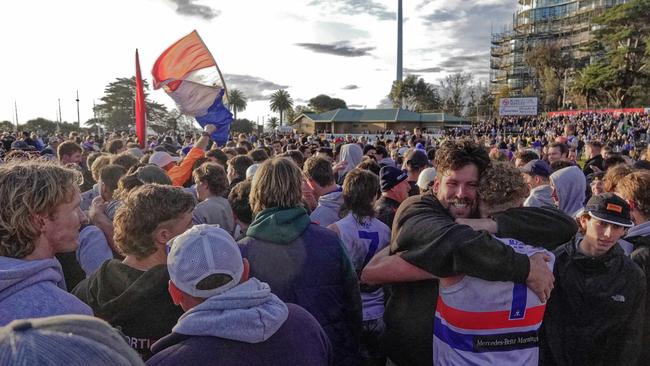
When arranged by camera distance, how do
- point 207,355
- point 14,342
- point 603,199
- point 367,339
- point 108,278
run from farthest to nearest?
point 367,339, point 603,199, point 108,278, point 207,355, point 14,342

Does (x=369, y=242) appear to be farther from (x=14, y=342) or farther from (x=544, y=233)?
(x=14, y=342)

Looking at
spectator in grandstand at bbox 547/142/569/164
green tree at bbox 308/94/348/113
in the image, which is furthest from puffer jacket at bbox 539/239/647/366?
green tree at bbox 308/94/348/113

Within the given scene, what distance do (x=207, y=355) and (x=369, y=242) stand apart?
6.85 feet

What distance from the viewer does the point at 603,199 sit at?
8.41ft

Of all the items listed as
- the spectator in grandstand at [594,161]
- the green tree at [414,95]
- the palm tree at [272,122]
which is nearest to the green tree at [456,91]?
the green tree at [414,95]

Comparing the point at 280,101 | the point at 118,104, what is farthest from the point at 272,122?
the point at 118,104

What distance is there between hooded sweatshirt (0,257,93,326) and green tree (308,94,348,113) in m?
102

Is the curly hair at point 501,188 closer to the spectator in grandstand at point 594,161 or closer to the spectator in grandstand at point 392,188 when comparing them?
the spectator in grandstand at point 392,188

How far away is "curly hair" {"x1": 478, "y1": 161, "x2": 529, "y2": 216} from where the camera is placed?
2.06m

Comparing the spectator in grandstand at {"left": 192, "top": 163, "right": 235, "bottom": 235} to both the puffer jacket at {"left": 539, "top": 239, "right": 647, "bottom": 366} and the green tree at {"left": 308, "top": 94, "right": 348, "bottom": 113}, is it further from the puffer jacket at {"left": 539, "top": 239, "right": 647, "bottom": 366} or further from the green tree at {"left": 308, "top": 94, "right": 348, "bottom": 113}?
the green tree at {"left": 308, "top": 94, "right": 348, "bottom": 113}

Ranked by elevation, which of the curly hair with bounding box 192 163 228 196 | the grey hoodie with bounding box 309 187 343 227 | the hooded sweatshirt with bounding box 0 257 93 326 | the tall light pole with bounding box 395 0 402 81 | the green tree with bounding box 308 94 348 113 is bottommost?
the grey hoodie with bounding box 309 187 343 227

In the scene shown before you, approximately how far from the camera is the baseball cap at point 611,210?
2.44 meters

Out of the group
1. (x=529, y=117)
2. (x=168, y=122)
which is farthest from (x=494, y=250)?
(x=168, y=122)

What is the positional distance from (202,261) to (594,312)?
2304mm
